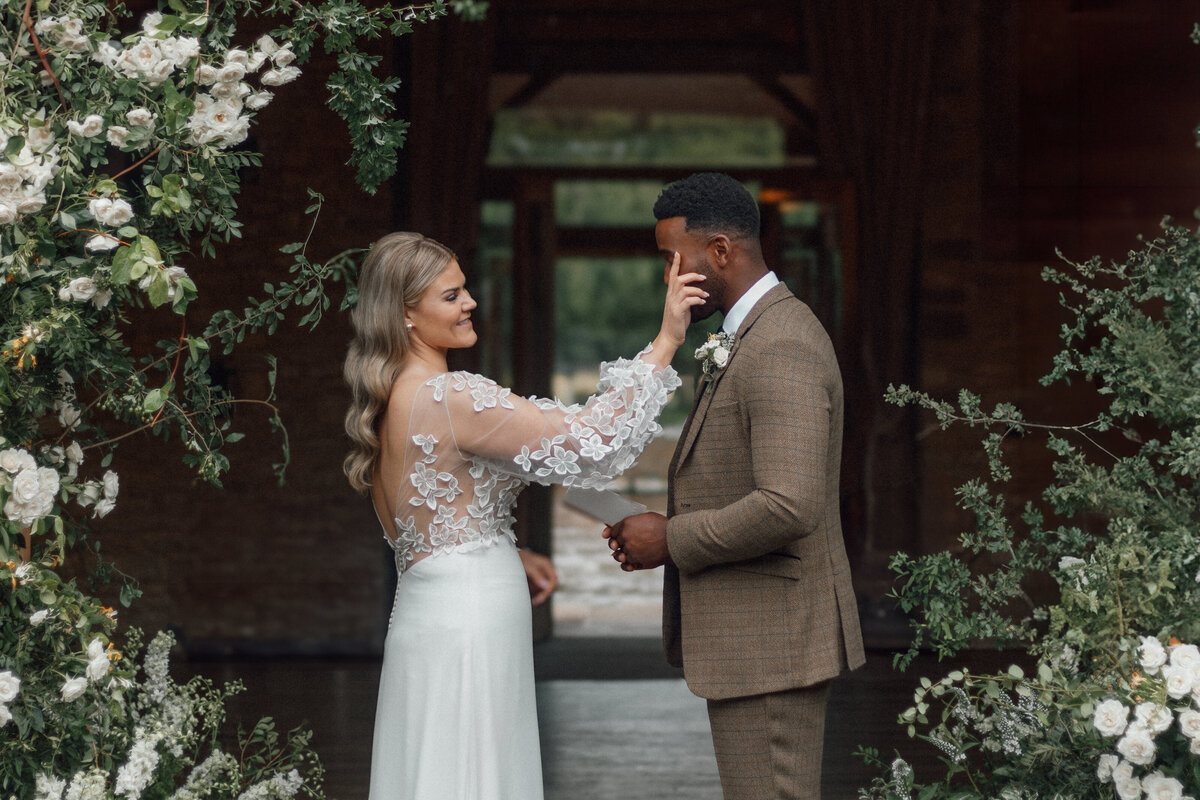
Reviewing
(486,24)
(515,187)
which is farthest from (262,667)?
(486,24)

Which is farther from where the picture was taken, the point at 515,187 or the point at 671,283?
the point at 515,187

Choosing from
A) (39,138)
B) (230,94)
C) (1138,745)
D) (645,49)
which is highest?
(645,49)

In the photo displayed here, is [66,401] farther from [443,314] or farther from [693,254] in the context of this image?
[693,254]

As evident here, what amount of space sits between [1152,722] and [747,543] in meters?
0.88

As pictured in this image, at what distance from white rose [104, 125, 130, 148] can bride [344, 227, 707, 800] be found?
525mm

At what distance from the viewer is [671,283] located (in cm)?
241

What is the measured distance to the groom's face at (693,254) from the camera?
238cm

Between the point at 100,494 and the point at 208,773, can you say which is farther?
the point at 208,773

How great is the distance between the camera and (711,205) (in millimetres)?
2342

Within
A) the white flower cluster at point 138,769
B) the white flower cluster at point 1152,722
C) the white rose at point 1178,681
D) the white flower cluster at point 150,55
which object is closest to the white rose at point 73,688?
the white flower cluster at point 138,769

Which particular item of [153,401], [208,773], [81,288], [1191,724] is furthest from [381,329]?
[1191,724]

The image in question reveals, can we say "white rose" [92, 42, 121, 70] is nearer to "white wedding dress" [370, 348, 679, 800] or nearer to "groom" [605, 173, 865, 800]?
"white wedding dress" [370, 348, 679, 800]

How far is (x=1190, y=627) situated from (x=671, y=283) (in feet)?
4.37

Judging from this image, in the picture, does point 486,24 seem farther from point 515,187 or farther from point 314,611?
point 314,611
